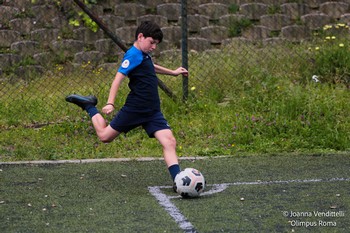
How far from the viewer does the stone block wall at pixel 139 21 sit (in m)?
11.3

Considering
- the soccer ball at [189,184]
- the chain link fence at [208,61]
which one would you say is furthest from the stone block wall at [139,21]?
the soccer ball at [189,184]

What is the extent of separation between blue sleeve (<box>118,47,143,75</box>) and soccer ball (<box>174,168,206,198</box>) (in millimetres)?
1028

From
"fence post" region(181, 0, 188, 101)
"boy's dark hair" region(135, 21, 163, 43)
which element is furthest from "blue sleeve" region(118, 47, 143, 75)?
"fence post" region(181, 0, 188, 101)

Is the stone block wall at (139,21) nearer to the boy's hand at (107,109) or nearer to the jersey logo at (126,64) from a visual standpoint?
the jersey logo at (126,64)

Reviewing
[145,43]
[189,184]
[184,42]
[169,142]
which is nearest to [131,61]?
[145,43]

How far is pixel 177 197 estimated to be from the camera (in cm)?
657

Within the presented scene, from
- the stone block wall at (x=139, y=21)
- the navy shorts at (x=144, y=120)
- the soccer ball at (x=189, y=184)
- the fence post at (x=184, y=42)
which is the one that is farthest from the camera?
the stone block wall at (x=139, y=21)

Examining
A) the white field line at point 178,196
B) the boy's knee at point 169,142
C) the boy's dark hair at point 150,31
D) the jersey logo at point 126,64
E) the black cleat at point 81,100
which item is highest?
the boy's dark hair at point 150,31

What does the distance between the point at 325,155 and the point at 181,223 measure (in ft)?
10.8

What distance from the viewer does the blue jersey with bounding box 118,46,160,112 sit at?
6.77 m

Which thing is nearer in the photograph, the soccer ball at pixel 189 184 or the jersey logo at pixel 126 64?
the soccer ball at pixel 189 184

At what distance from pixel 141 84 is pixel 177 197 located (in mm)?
1061

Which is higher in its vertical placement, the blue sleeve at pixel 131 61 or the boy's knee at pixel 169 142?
the blue sleeve at pixel 131 61

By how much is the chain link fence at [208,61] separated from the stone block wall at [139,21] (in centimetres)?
2
